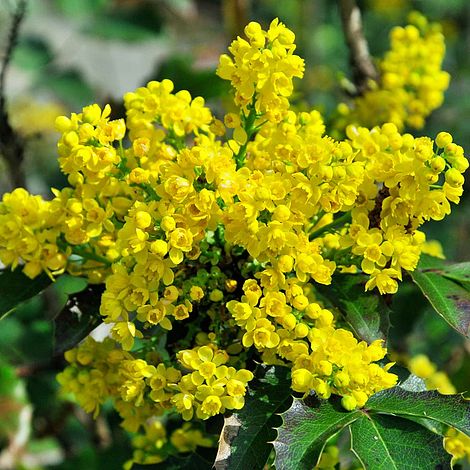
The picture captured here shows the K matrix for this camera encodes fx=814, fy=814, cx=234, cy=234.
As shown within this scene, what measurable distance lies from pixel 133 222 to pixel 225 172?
0.13 metres

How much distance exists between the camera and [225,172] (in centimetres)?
100

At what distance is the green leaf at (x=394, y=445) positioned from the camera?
0.96 m

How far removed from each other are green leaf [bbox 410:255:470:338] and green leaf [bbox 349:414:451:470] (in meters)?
Result: 0.17

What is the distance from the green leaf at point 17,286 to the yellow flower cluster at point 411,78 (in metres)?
0.70

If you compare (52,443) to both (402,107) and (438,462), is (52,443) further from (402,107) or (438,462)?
(438,462)

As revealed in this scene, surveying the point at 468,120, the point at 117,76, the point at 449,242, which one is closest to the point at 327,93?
the point at 468,120

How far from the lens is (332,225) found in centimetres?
113

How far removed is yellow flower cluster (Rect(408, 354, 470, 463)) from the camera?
4.08 ft

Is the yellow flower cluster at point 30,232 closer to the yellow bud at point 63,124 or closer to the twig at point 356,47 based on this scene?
the yellow bud at point 63,124

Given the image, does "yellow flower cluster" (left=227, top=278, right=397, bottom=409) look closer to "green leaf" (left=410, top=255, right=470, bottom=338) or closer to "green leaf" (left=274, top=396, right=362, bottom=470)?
"green leaf" (left=274, top=396, right=362, bottom=470)

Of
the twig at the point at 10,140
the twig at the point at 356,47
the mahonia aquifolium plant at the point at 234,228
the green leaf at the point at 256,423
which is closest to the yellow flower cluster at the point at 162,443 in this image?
the mahonia aquifolium plant at the point at 234,228

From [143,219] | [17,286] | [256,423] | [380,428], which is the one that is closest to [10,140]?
[17,286]

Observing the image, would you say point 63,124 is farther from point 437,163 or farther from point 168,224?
point 437,163

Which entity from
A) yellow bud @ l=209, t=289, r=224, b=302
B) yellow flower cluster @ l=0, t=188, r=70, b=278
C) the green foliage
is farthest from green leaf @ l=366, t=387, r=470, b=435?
yellow flower cluster @ l=0, t=188, r=70, b=278
